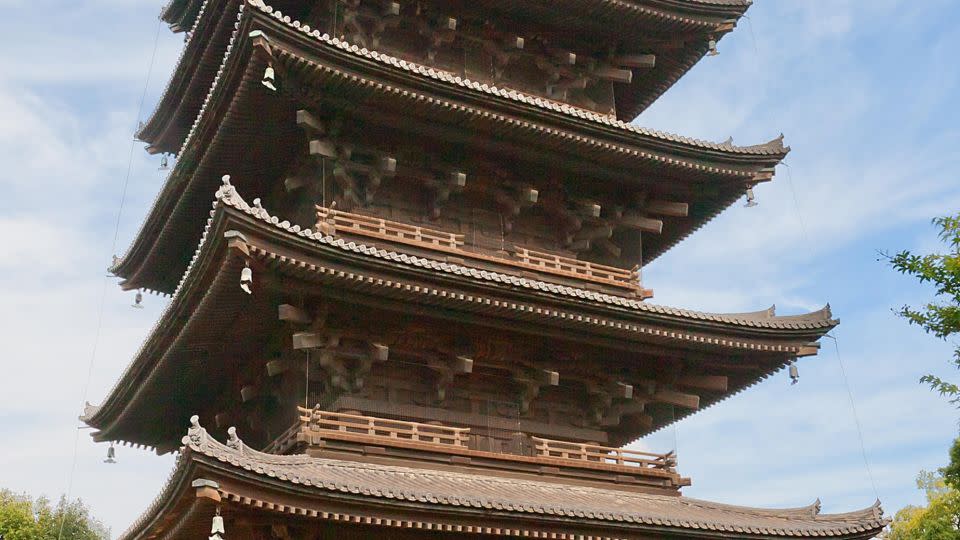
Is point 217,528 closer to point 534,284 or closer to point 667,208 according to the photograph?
point 534,284

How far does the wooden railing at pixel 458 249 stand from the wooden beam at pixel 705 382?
2.08m

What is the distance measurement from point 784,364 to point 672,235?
4383 millimetres

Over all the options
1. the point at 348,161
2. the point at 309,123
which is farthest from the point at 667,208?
the point at 309,123

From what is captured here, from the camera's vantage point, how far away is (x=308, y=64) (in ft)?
57.9

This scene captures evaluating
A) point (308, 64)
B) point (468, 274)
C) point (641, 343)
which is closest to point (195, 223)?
point (308, 64)

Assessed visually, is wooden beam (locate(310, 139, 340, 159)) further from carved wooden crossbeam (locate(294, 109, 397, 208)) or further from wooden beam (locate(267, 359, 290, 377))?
wooden beam (locate(267, 359, 290, 377))

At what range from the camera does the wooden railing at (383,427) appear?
1619 centimetres

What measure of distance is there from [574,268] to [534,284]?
3.30 meters

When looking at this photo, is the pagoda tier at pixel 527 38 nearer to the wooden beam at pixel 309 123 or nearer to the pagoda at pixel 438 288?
the pagoda at pixel 438 288

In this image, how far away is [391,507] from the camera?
14.5m

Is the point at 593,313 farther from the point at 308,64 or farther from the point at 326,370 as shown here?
the point at 308,64

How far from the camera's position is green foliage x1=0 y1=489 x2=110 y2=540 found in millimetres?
39844

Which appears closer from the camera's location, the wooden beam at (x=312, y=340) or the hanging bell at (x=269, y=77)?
the wooden beam at (x=312, y=340)

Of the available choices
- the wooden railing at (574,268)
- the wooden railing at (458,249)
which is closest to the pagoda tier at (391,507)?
the wooden railing at (458,249)
